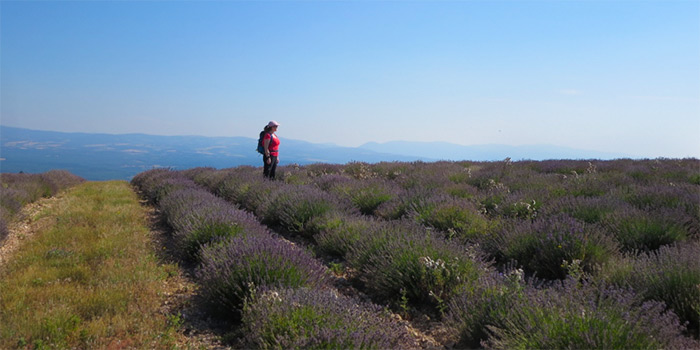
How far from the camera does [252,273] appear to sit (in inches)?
128

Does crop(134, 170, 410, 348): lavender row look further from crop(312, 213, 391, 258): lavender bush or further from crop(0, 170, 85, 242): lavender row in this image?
crop(0, 170, 85, 242): lavender row

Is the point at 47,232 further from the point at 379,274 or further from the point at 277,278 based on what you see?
the point at 379,274

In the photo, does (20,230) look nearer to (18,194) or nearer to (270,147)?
A: (18,194)

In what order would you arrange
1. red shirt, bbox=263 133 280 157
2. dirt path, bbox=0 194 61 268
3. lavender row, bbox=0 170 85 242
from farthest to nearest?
red shirt, bbox=263 133 280 157 → lavender row, bbox=0 170 85 242 → dirt path, bbox=0 194 61 268

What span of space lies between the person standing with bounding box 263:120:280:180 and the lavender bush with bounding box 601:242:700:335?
8.21m

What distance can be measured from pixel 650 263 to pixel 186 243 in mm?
5125

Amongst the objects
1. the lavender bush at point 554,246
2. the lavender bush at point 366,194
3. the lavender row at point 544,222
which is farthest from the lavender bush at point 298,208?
the lavender bush at point 554,246

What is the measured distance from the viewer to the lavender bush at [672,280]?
261 centimetres

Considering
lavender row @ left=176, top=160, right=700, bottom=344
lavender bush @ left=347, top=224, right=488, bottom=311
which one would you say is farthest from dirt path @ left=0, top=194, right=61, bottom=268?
lavender bush @ left=347, top=224, right=488, bottom=311

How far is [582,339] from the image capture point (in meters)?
1.96

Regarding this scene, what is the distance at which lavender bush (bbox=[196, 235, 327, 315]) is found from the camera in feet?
10.4

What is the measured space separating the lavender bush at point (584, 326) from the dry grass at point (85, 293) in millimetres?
2491

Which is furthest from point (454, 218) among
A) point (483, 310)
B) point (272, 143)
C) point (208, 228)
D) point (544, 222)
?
point (272, 143)

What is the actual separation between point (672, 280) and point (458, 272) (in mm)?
1561
